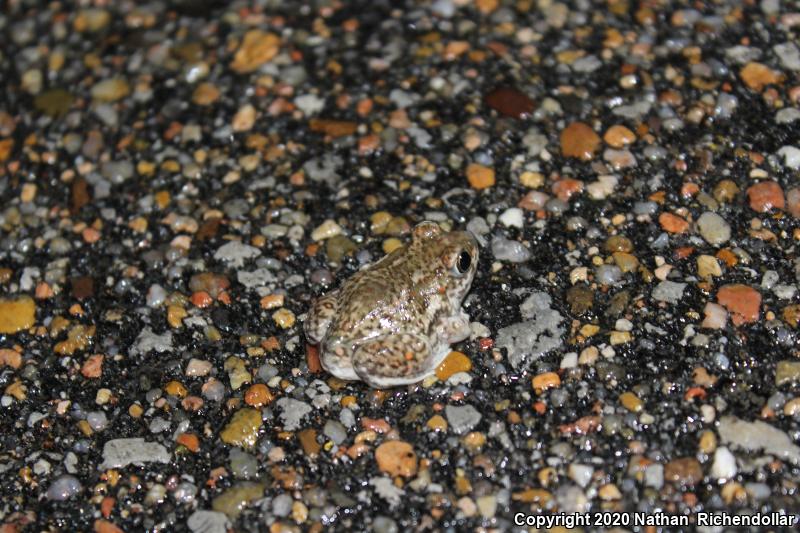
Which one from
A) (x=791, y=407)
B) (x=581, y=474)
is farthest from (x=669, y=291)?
(x=581, y=474)

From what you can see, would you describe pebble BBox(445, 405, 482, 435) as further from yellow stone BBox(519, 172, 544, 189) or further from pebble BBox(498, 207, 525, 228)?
yellow stone BBox(519, 172, 544, 189)

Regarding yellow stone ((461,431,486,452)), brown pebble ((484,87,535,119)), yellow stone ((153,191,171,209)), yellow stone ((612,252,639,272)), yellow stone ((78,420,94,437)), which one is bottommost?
yellow stone ((461,431,486,452))

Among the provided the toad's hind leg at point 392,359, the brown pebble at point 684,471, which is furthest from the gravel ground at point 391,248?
the toad's hind leg at point 392,359

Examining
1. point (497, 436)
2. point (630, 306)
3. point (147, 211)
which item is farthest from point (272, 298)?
point (630, 306)

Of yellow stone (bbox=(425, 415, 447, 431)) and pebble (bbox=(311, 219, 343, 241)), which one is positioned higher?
pebble (bbox=(311, 219, 343, 241))

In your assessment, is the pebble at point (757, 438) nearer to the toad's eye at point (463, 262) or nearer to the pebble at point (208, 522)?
the toad's eye at point (463, 262)

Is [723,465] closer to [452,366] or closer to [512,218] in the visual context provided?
[452,366]

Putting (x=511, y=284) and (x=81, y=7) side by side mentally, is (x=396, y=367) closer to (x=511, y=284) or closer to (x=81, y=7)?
(x=511, y=284)

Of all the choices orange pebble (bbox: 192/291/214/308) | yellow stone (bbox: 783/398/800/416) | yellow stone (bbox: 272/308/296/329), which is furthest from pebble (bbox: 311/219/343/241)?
yellow stone (bbox: 783/398/800/416)
